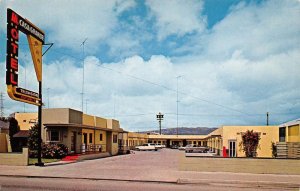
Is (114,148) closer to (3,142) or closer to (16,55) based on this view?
(3,142)

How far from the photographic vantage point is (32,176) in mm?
17656

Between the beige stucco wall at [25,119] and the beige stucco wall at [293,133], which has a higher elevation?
the beige stucco wall at [25,119]

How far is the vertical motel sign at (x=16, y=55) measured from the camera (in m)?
20.8

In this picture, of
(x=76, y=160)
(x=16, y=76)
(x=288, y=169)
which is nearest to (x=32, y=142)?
(x=76, y=160)

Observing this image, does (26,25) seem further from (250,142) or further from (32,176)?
(250,142)

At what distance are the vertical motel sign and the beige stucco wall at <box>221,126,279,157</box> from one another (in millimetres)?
18748

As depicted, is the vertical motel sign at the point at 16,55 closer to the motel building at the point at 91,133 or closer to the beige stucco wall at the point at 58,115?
the beige stucco wall at the point at 58,115

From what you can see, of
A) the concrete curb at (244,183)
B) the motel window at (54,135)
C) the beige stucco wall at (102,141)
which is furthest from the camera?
the beige stucco wall at (102,141)

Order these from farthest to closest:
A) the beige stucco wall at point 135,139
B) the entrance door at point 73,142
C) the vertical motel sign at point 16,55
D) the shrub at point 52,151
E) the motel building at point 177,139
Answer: the motel building at point 177,139 → the beige stucco wall at point 135,139 → the entrance door at point 73,142 → the shrub at point 52,151 → the vertical motel sign at point 16,55

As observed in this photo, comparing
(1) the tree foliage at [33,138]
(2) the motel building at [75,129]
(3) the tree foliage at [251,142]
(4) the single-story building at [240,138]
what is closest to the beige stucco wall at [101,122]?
(2) the motel building at [75,129]

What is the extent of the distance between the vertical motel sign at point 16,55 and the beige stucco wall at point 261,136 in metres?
18.7

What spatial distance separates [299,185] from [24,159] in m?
17.6

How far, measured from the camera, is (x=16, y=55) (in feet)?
→ 70.3

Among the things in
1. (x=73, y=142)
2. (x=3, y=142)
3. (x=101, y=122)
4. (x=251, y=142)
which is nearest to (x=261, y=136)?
(x=251, y=142)
